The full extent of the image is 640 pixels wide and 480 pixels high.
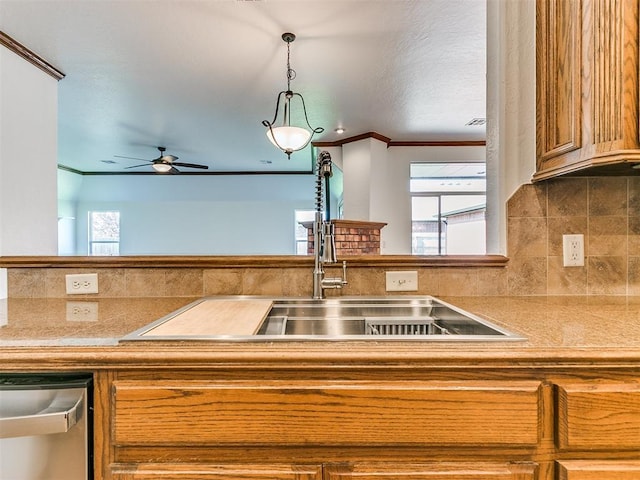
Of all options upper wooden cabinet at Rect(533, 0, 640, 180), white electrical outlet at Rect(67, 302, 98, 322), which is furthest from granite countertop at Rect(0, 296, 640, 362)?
upper wooden cabinet at Rect(533, 0, 640, 180)

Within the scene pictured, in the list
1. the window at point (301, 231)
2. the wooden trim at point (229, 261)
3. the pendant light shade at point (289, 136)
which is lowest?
the wooden trim at point (229, 261)

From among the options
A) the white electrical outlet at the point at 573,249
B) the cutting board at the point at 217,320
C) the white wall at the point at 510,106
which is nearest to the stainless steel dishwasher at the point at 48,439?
the cutting board at the point at 217,320

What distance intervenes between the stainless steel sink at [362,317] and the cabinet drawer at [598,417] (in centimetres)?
41

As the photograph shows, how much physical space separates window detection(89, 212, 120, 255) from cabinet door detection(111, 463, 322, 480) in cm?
726

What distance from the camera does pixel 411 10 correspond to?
6.77 ft

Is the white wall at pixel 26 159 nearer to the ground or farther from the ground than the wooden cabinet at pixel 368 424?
farther from the ground

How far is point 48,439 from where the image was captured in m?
0.63

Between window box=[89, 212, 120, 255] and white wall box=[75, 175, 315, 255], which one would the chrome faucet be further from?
window box=[89, 212, 120, 255]

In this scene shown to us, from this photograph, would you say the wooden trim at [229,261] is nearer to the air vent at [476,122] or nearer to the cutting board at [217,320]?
the cutting board at [217,320]

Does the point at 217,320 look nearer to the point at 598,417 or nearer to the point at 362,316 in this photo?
the point at 362,316

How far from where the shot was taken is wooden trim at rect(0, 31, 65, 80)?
212cm

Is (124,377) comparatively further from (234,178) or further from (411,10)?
(234,178)

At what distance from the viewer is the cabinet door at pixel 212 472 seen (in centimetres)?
63

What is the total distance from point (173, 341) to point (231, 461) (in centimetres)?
26
